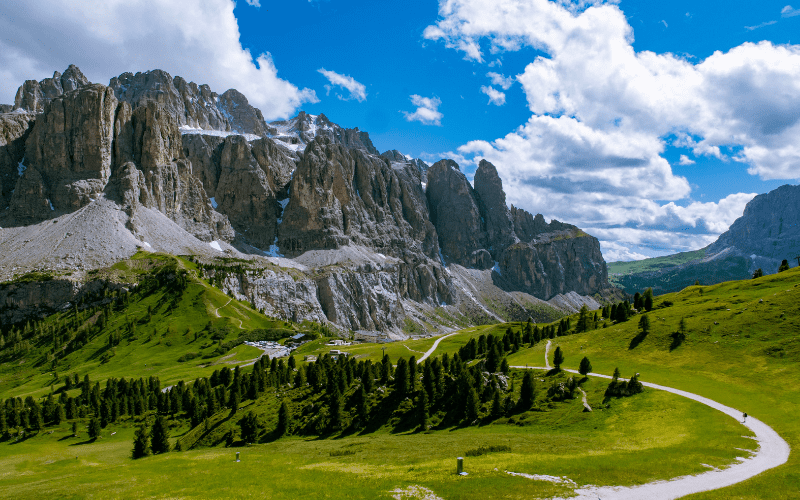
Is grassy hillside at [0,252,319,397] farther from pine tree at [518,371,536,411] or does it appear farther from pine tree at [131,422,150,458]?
pine tree at [518,371,536,411]

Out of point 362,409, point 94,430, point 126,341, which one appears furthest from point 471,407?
point 126,341

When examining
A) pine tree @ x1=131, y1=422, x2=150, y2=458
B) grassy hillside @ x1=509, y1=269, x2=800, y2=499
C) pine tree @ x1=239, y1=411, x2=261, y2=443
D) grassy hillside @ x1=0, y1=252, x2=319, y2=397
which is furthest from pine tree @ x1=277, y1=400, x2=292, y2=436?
grassy hillside @ x1=0, y1=252, x2=319, y2=397

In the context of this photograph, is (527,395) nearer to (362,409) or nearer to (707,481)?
(362,409)

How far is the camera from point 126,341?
175m

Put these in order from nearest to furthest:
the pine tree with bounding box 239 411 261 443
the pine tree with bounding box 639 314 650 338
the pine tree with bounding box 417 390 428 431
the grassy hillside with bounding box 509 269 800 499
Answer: the grassy hillside with bounding box 509 269 800 499 < the pine tree with bounding box 417 390 428 431 < the pine tree with bounding box 239 411 261 443 < the pine tree with bounding box 639 314 650 338

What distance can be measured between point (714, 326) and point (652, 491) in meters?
62.5

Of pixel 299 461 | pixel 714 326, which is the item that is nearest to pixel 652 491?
pixel 299 461

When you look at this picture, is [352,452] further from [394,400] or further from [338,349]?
[338,349]

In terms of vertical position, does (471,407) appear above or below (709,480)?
below

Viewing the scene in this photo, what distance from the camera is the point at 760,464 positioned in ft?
100

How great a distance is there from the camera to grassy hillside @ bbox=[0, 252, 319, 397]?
5881 inches

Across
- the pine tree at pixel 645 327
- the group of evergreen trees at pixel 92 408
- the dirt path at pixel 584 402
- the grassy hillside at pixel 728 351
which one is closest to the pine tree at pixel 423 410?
the dirt path at pixel 584 402

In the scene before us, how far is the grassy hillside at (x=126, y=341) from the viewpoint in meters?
149

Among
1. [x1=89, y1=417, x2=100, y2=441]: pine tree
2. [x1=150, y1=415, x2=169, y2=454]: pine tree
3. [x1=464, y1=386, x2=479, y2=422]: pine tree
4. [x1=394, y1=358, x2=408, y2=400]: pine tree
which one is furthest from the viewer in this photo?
[x1=89, y1=417, x2=100, y2=441]: pine tree
